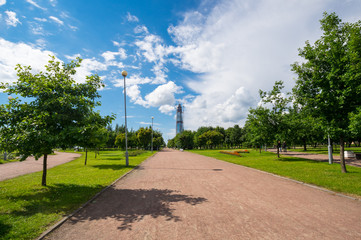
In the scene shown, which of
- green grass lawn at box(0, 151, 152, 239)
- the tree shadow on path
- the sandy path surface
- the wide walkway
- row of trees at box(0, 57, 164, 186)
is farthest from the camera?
the sandy path surface

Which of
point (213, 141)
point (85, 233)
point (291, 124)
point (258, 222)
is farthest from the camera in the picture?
point (213, 141)

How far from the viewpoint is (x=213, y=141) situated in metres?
69.8

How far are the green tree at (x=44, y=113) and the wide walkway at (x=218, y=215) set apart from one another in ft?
9.95

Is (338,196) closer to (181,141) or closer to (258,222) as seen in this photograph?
(258,222)

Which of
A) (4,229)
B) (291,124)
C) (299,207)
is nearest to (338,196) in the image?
(299,207)

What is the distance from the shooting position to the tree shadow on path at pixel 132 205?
16.3 ft

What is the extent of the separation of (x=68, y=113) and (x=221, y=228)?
7.38 meters

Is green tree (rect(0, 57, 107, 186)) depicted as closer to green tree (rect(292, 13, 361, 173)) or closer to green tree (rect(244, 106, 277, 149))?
green tree (rect(292, 13, 361, 173))

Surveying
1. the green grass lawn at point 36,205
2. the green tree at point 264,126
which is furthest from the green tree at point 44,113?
the green tree at point 264,126

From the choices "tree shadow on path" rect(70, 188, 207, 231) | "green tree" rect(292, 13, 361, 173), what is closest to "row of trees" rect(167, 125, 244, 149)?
"green tree" rect(292, 13, 361, 173)

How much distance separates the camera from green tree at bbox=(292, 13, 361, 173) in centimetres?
934

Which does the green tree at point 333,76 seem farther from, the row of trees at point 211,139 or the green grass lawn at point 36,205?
the row of trees at point 211,139

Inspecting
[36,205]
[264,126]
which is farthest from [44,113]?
[264,126]

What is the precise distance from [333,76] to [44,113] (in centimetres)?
1466
